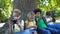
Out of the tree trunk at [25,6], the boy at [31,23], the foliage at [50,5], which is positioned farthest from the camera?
the foliage at [50,5]

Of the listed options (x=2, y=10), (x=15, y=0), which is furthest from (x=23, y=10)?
(x=2, y=10)

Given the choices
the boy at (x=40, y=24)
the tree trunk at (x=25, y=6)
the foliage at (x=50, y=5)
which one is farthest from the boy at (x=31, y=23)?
the foliage at (x=50, y=5)

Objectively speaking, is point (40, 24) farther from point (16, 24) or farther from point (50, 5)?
point (50, 5)

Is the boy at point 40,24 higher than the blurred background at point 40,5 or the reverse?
the reverse

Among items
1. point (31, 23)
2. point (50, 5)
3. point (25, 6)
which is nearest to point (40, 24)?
point (31, 23)

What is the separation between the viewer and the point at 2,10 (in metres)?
5.87

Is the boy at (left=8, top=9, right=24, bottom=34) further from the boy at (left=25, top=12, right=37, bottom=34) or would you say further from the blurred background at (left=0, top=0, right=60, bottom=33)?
the blurred background at (left=0, top=0, right=60, bottom=33)

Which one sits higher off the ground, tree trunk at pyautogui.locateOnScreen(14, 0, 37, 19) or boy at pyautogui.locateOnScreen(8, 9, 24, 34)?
tree trunk at pyautogui.locateOnScreen(14, 0, 37, 19)

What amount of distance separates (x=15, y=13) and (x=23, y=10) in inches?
15.7

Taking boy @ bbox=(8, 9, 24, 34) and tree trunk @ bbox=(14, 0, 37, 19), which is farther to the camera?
tree trunk @ bbox=(14, 0, 37, 19)

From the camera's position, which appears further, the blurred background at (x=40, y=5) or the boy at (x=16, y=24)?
the blurred background at (x=40, y=5)

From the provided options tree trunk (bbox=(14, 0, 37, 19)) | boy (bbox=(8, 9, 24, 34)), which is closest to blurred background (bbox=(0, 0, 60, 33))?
tree trunk (bbox=(14, 0, 37, 19))

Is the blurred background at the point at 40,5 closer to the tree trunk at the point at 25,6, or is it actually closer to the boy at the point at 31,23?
the tree trunk at the point at 25,6

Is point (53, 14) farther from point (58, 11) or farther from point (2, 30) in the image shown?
point (2, 30)
